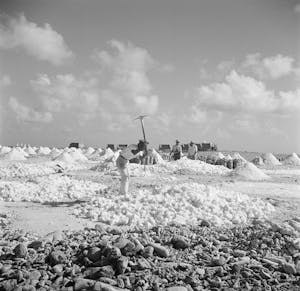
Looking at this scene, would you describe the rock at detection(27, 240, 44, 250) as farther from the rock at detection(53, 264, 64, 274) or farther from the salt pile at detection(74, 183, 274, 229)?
the salt pile at detection(74, 183, 274, 229)

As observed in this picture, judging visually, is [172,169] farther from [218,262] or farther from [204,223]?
[218,262]

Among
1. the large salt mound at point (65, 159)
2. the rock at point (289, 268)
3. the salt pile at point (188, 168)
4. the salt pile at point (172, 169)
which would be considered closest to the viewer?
the rock at point (289, 268)

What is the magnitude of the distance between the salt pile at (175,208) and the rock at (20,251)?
1.91 meters

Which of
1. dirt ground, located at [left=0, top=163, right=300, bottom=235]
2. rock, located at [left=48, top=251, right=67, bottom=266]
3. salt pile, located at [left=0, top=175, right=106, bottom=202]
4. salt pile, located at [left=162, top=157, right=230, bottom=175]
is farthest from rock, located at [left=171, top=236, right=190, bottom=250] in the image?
salt pile, located at [left=162, top=157, right=230, bottom=175]

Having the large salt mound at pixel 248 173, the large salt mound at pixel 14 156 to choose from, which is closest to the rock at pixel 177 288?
the large salt mound at pixel 248 173

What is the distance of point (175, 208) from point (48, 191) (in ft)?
12.3

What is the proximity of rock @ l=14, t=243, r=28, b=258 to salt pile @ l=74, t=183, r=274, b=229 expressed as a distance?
6.25ft

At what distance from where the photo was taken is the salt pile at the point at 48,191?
866 centimetres

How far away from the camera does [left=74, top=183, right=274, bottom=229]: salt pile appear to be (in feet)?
20.6

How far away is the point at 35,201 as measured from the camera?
8484 mm

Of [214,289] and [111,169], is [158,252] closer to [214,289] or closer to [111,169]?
[214,289]

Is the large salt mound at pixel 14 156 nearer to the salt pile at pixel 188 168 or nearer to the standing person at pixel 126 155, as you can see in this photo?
the salt pile at pixel 188 168

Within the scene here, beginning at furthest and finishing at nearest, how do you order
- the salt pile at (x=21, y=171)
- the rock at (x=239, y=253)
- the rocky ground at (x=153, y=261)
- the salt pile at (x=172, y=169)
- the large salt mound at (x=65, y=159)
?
the large salt mound at (x=65, y=159) < the salt pile at (x=172, y=169) < the salt pile at (x=21, y=171) < the rock at (x=239, y=253) < the rocky ground at (x=153, y=261)

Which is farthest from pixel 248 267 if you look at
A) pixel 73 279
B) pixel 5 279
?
pixel 5 279
